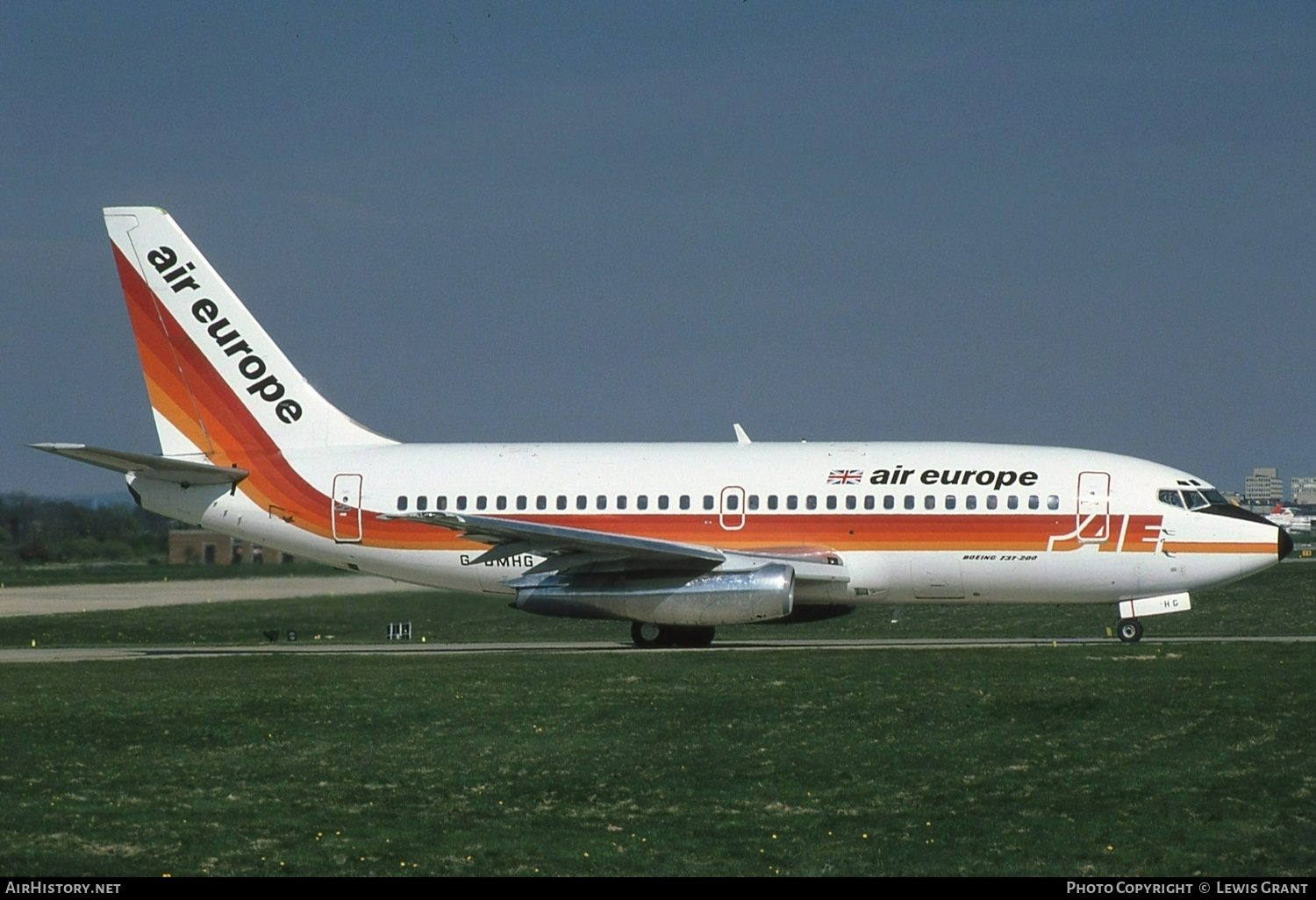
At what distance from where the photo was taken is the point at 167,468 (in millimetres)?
32750

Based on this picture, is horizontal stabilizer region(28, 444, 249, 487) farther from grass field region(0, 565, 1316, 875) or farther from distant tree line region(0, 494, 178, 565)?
distant tree line region(0, 494, 178, 565)

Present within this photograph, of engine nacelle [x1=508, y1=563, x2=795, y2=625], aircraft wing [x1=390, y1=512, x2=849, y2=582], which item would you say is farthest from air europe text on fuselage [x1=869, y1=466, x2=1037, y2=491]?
engine nacelle [x1=508, y1=563, x2=795, y2=625]

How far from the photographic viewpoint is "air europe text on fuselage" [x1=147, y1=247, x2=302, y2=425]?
1339 inches

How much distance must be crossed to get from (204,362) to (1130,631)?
1915 cm

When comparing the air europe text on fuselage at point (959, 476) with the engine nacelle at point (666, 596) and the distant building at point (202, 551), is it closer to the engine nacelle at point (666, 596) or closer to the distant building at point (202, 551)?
the engine nacelle at point (666, 596)

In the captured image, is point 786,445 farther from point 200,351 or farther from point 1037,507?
point 200,351

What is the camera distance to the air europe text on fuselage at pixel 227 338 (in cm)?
3400

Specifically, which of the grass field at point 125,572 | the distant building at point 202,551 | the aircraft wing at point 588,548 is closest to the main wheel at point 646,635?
the aircraft wing at point 588,548

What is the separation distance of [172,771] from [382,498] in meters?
14.9

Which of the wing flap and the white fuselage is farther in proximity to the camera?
the white fuselage

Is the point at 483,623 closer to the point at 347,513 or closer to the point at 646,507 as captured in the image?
the point at 347,513

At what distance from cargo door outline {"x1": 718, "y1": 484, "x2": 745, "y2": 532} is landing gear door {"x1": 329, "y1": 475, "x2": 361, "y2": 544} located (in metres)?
7.31

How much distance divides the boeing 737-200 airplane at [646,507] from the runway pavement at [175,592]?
1087cm

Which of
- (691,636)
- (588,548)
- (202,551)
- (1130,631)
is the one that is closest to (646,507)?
(588,548)
